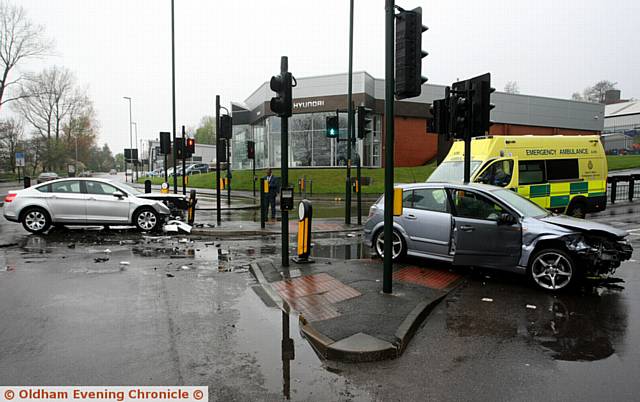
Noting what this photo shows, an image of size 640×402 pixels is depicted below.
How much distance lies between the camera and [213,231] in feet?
42.1

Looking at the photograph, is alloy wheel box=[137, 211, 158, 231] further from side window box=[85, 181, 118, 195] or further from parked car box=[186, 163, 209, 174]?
parked car box=[186, 163, 209, 174]

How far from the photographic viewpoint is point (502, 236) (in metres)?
7.00

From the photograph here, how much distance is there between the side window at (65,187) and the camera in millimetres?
12555

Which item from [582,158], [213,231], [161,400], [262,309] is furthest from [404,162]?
[161,400]

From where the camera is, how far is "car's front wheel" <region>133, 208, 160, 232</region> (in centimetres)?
1291

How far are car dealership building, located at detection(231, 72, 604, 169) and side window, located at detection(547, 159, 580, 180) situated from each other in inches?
767

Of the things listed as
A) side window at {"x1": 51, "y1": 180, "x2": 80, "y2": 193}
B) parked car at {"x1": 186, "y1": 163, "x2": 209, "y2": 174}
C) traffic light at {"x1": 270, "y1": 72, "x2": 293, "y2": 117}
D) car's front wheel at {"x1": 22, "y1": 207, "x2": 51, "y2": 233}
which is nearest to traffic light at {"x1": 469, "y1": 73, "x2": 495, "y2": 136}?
traffic light at {"x1": 270, "y1": 72, "x2": 293, "y2": 117}

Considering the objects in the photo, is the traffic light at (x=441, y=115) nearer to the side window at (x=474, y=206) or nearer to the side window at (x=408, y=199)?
the side window at (x=408, y=199)

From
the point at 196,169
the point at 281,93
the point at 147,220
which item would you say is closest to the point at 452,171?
the point at 281,93

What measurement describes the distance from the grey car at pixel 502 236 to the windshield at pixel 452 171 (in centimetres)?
555

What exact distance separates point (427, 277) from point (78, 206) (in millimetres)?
9859

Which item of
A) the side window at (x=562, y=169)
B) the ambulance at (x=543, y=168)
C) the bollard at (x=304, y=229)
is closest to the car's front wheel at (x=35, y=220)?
the bollard at (x=304, y=229)

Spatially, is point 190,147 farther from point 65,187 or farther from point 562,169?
point 562,169

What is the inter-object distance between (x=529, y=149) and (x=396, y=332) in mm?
10873
